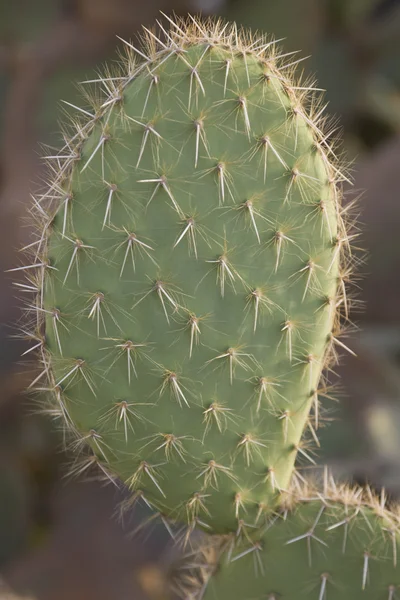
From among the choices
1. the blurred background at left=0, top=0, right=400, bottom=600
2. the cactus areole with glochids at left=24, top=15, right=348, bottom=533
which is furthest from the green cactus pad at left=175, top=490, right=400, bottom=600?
the blurred background at left=0, top=0, right=400, bottom=600

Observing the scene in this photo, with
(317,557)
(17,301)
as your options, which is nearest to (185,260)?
(317,557)

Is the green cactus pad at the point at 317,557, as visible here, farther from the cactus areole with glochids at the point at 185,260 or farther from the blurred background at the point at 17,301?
the blurred background at the point at 17,301

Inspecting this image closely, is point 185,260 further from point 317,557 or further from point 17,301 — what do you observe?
point 17,301

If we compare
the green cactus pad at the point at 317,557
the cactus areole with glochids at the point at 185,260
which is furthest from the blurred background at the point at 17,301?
the cactus areole with glochids at the point at 185,260

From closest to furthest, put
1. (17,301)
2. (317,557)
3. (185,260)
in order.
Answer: (185,260) → (317,557) → (17,301)

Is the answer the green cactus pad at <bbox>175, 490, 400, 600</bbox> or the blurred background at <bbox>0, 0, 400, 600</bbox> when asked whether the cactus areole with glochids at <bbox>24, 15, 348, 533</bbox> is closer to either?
the green cactus pad at <bbox>175, 490, 400, 600</bbox>

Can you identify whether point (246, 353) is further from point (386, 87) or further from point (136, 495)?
point (386, 87)

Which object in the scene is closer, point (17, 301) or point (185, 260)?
point (185, 260)
